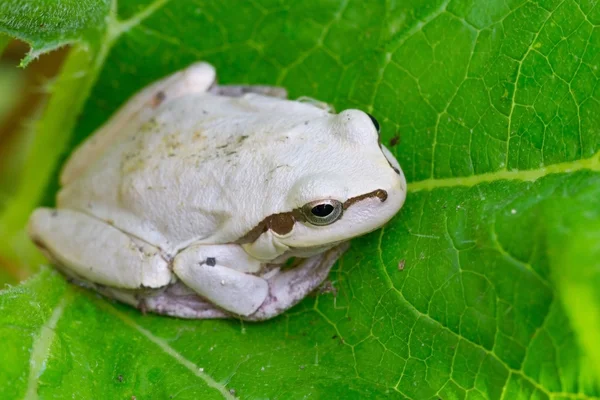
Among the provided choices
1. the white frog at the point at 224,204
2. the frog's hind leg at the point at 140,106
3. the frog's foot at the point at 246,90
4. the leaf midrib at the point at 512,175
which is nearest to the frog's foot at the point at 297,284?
the white frog at the point at 224,204

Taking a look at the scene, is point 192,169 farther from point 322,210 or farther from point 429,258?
point 429,258

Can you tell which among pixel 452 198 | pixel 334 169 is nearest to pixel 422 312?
pixel 452 198

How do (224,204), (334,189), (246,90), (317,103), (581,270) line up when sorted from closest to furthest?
(581,270), (334,189), (224,204), (317,103), (246,90)

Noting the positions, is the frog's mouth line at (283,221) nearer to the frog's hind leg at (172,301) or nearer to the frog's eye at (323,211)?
the frog's eye at (323,211)

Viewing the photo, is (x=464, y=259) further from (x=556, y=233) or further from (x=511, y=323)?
(x=556, y=233)

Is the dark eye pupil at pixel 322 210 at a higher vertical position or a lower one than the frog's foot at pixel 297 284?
higher

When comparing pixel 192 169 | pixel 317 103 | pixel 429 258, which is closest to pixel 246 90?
pixel 317 103
